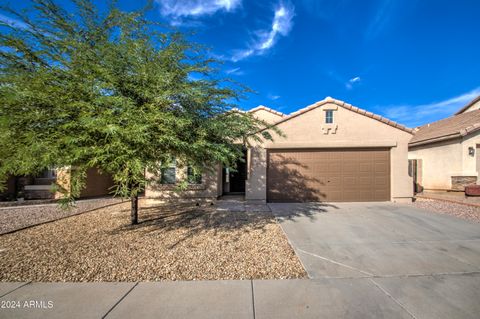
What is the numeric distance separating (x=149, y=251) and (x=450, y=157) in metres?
15.1

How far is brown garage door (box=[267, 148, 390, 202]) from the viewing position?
928 cm

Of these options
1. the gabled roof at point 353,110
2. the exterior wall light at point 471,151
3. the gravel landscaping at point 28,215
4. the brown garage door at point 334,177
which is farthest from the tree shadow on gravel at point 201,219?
the exterior wall light at point 471,151

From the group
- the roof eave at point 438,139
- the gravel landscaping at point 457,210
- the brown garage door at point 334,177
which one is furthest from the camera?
the roof eave at point 438,139

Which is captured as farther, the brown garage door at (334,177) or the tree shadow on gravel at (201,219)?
the brown garage door at (334,177)

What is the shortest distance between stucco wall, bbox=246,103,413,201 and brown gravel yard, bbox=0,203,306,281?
10.1 feet

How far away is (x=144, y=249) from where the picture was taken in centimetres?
423

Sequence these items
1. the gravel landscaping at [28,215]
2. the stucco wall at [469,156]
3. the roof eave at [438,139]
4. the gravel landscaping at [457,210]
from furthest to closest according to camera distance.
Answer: the roof eave at [438,139]
the stucco wall at [469,156]
the gravel landscaping at [457,210]
the gravel landscaping at [28,215]

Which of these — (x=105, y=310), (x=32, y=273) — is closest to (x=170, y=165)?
(x=105, y=310)

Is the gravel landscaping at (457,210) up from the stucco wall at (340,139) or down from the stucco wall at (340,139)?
down

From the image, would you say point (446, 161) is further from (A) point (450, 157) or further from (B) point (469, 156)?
(B) point (469, 156)

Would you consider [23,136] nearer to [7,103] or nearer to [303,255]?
[7,103]

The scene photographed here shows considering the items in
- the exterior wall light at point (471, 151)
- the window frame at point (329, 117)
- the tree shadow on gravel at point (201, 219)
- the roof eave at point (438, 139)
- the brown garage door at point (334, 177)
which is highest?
the window frame at point (329, 117)

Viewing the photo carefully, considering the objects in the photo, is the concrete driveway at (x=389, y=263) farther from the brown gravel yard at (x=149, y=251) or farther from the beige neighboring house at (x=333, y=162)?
the beige neighboring house at (x=333, y=162)

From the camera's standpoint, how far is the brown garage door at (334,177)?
9281mm
